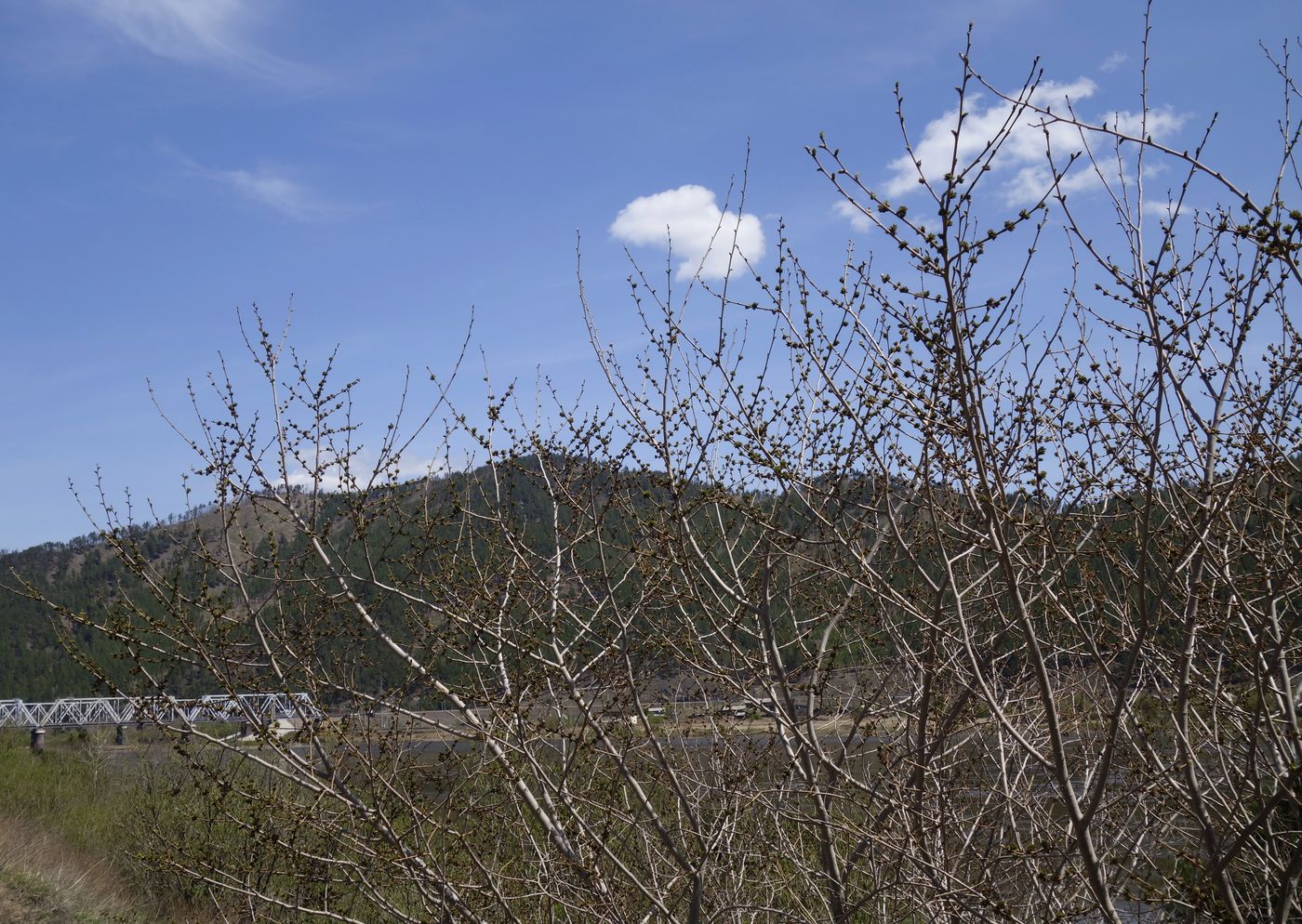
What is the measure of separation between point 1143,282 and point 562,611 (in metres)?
3.50

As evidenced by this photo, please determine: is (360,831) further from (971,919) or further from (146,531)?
(971,919)

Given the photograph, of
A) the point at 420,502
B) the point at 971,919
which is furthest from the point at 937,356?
the point at 420,502

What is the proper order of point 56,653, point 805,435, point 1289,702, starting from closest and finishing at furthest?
point 1289,702
point 805,435
point 56,653

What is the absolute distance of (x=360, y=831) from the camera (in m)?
5.55

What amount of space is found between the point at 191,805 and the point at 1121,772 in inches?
420

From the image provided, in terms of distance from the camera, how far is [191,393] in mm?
5895

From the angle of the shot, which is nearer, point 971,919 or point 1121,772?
point 971,919

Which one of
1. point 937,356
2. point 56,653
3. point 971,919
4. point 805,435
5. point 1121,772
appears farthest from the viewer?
point 56,653

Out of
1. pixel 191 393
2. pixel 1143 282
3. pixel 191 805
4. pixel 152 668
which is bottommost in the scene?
pixel 191 805

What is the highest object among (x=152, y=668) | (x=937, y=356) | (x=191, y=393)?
(x=191, y=393)

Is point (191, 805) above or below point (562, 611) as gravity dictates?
below

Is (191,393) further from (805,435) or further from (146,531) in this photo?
(805,435)

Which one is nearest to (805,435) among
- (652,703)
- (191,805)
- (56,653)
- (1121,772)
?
(652,703)

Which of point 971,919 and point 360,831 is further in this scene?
point 360,831
